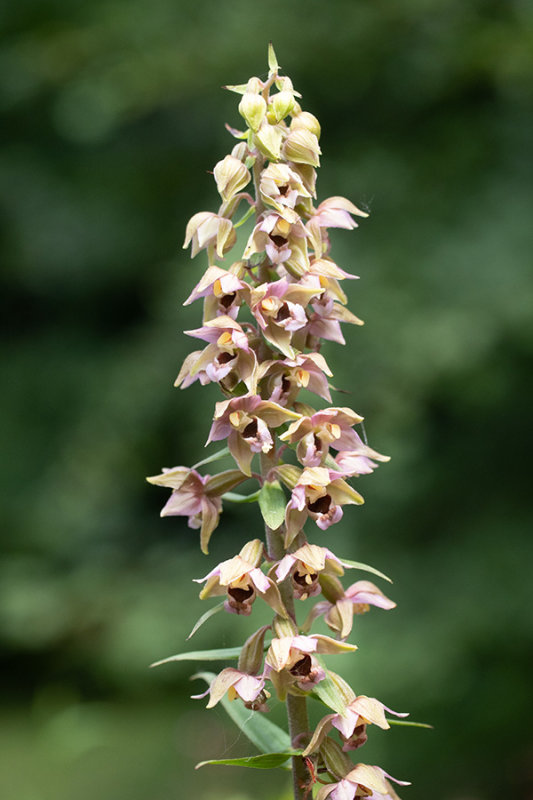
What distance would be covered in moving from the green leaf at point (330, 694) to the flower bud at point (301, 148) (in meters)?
0.73

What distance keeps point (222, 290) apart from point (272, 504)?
304mm

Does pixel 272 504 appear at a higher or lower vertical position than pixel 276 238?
lower

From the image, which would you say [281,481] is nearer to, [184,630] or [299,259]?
[299,259]

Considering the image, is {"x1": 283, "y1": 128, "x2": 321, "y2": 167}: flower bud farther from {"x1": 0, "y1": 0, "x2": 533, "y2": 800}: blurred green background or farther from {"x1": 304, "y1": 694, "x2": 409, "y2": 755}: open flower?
{"x1": 0, "y1": 0, "x2": 533, "y2": 800}: blurred green background

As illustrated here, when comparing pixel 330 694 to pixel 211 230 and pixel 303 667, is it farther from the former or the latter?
pixel 211 230

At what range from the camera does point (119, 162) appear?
6582 mm

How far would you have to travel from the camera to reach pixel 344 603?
52.5 inches

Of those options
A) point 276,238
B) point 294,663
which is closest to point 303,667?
point 294,663

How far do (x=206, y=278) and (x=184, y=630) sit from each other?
4040mm

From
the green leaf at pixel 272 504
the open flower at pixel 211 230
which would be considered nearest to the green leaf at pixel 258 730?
the green leaf at pixel 272 504

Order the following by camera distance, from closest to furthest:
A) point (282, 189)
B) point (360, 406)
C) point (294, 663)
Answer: point (294, 663) < point (282, 189) < point (360, 406)

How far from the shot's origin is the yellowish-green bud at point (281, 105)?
131 centimetres

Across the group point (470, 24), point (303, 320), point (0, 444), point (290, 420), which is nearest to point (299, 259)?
point (303, 320)

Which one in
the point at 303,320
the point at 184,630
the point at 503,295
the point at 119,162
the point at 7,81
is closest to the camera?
the point at 303,320
